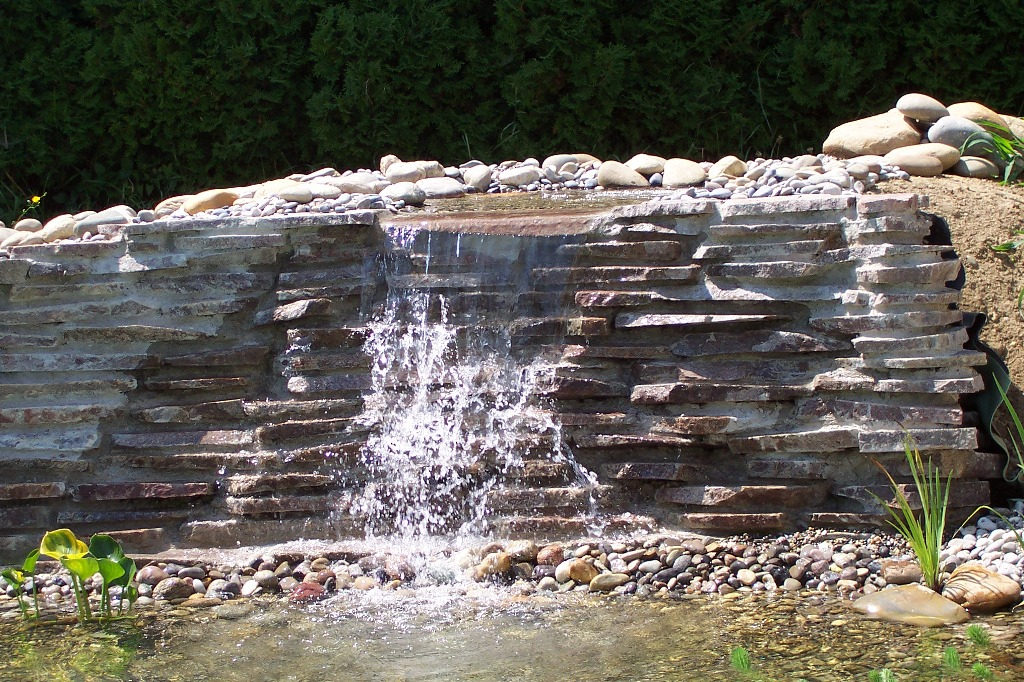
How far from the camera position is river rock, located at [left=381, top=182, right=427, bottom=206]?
196 inches

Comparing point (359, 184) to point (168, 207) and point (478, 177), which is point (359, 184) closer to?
point (478, 177)

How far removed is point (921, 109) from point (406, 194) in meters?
2.39

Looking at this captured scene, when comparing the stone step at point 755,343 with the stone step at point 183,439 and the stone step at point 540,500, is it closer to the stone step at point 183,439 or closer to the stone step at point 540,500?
the stone step at point 540,500

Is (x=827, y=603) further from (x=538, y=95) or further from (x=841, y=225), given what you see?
(x=538, y=95)

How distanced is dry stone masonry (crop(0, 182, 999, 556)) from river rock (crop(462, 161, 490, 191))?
1.19m

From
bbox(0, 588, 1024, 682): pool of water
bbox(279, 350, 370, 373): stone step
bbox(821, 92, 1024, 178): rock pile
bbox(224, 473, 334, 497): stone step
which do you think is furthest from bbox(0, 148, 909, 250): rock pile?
bbox(0, 588, 1024, 682): pool of water

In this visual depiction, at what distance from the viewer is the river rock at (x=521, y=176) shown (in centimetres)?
557

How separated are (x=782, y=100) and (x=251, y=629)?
4337 mm

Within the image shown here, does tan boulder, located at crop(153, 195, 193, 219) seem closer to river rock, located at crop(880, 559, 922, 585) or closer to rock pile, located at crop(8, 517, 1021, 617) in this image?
rock pile, located at crop(8, 517, 1021, 617)

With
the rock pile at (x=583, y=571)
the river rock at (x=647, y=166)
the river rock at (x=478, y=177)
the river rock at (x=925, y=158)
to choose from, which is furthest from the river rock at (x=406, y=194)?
the river rock at (x=925, y=158)

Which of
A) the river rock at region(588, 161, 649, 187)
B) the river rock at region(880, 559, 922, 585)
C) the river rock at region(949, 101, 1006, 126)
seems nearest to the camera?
the river rock at region(880, 559, 922, 585)

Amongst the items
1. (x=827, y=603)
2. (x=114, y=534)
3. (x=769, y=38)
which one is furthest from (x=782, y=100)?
(x=114, y=534)

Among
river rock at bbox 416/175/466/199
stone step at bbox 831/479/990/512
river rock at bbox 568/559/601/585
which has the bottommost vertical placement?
river rock at bbox 568/559/601/585

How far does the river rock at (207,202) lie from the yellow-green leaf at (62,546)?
→ 6.07 ft
